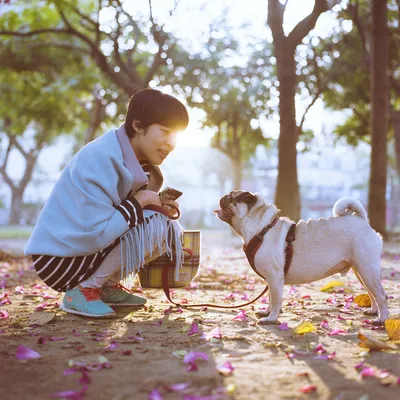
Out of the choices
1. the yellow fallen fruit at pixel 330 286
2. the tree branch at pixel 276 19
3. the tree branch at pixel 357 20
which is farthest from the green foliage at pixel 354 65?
the yellow fallen fruit at pixel 330 286

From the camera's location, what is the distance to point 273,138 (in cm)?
2405

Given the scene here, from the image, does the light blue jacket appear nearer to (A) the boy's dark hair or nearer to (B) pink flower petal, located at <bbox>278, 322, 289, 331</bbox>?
(A) the boy's dark hair

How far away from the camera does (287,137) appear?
33.7 feet

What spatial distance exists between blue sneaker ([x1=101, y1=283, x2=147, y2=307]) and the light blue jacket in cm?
69

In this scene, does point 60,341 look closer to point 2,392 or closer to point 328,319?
point 2,392

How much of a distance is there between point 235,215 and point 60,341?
5.20 ft

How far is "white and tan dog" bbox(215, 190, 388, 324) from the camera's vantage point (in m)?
3.81

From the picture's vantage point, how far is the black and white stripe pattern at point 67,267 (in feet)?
13.0

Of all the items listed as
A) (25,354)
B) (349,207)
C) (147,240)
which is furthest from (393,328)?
(25,354)

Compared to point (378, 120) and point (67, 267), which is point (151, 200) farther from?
point (378, 120)

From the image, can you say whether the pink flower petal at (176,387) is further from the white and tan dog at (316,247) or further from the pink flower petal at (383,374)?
the white and tan dog at (316,247)

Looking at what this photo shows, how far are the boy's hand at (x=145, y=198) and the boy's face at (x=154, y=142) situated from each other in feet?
1.06

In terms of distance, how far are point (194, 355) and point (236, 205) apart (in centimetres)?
153

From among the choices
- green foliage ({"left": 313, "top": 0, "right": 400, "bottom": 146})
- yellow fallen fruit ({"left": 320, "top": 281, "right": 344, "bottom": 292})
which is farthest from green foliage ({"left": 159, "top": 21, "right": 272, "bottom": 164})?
yellow fallen fruit ({"left": 320, "top": 281, "right": 344, "bottom": 292})
